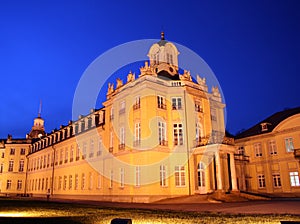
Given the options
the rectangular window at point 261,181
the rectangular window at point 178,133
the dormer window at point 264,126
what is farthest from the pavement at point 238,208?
the dormer window at point 264,126

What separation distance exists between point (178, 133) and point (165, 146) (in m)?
2.00

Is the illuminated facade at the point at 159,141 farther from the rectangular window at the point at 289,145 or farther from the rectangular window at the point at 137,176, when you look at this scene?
the rectangular window at the point at 289,145

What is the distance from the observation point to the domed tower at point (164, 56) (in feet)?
107

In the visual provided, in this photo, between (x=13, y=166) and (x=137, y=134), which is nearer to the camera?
(x=137, y=134)

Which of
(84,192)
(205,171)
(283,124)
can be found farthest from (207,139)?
(84,192)

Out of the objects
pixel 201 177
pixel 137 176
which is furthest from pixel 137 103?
pixel 201 177

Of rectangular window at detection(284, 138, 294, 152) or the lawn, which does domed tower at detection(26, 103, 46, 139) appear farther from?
the lawn

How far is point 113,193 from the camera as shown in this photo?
87.8 feet

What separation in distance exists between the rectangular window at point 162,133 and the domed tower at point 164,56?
837 cm

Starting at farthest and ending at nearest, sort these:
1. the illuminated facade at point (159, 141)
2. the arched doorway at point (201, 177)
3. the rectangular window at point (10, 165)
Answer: the rectangular window at point (10, 165) < the arched doorway at point (201, 177) < the illuminated facade at point (159, 141)

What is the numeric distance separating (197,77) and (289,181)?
16.8m

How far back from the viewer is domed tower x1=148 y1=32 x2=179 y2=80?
1280 inches

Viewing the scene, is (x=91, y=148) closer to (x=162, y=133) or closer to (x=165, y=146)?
(x=162, y=133)

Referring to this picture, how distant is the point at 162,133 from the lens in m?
25.5
